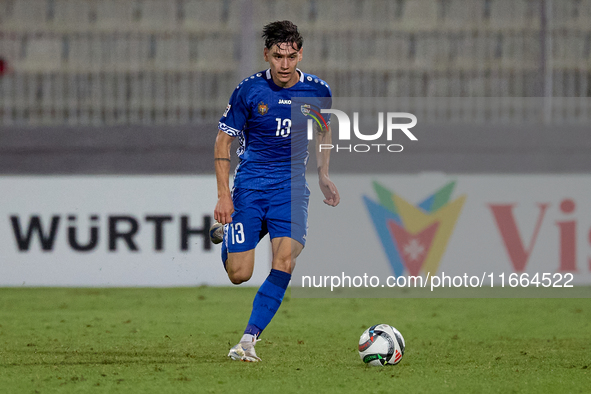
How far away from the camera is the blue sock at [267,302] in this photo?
444cm

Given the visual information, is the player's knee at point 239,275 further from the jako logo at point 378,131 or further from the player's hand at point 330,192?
the jako logo at point 378,131

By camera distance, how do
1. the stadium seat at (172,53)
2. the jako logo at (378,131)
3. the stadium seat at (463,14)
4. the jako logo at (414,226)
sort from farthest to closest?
the stadium seat at (463,14) → the stadium seat at (172,53) → the jako logo at (378,131) → the jako logo at (414,226)

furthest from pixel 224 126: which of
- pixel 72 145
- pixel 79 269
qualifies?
pixel 72 145

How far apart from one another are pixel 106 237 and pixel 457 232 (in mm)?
3432

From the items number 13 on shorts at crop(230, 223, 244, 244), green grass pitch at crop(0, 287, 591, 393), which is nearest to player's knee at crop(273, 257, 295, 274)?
number 13 on shorts at crop(230, 223, 244, 244)

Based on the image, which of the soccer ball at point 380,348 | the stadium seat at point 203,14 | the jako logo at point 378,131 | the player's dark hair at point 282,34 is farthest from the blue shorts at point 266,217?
the stadium seat at point 203,14

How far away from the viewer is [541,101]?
10320mm

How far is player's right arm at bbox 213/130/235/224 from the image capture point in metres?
4.43

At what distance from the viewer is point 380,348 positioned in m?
4.35

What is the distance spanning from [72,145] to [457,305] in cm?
521

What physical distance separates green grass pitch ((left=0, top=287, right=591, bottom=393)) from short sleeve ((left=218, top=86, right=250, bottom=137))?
1258 mm

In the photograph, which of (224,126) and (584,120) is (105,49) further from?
(224,126)

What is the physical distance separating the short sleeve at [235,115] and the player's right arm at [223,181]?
35 millimetres

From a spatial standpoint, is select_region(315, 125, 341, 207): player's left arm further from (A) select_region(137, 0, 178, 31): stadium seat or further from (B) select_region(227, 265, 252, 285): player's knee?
(A) select_region(137, 0, 178, 31): stadium seat
